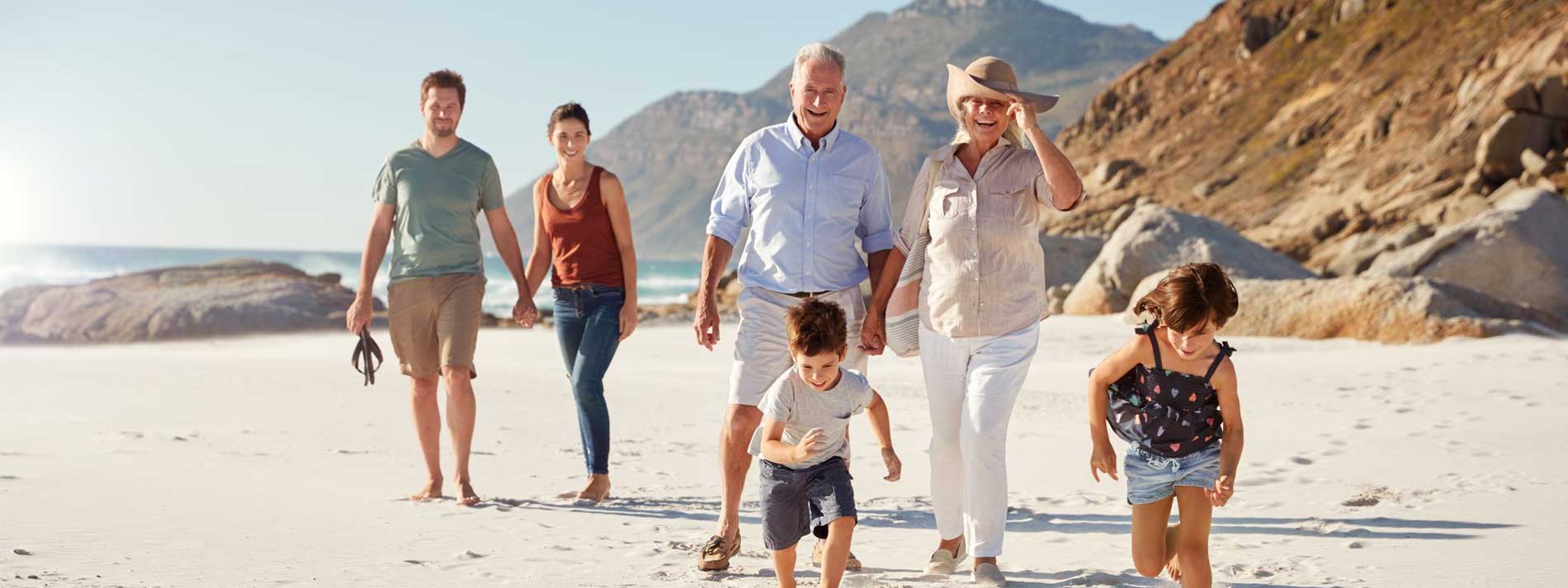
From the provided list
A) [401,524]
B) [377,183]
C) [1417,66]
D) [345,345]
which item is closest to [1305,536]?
[401,524]

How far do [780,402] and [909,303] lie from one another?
99cm

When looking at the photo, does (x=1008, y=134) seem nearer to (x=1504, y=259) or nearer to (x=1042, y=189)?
(x=1042, y=189)

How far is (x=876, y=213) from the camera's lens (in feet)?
16.2

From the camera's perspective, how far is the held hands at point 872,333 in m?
4.77

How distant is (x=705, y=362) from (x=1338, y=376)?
22.8 ft

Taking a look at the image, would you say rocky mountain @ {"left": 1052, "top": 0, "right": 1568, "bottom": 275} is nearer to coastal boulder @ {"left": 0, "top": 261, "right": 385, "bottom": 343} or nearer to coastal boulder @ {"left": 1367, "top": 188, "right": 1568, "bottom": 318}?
coastal boulder @ {"left": 1367, "top": 188, "right": 1568, "bottom": 318}

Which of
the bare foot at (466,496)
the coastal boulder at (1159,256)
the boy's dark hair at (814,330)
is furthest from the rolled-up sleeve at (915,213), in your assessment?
the coastal boulder at (1159,256)

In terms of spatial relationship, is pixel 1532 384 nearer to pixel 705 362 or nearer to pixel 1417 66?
pixel 705 362

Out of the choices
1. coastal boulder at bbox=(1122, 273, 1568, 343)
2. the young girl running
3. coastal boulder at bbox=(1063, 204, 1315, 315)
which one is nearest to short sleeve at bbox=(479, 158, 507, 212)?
the young girl running

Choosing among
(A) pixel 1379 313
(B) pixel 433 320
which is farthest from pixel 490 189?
(A) pixel 1379 313

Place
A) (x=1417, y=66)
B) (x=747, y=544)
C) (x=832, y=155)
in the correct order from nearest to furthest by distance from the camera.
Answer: (x=832, y=155) → (x=747, y=544) → (x=1417, y=66)

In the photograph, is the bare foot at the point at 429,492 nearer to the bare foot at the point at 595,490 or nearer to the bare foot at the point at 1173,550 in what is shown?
the bare foot at the point at 595,490

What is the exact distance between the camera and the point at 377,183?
6043mm

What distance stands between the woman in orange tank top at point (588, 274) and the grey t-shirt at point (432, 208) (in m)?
0.34
